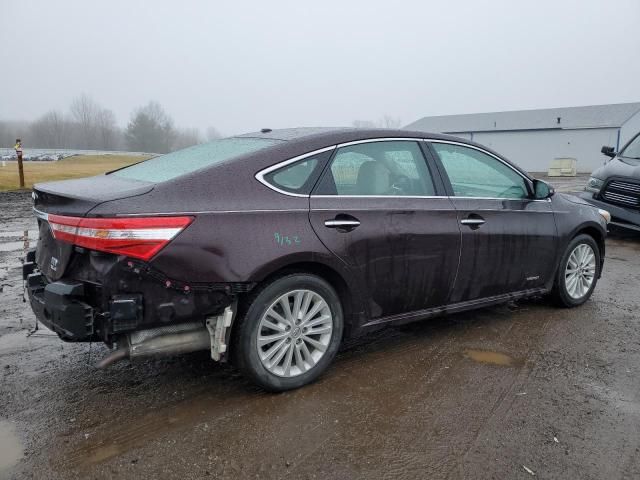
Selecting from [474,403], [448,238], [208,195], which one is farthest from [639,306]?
[208,195]

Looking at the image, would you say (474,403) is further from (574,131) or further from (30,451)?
(574,131)

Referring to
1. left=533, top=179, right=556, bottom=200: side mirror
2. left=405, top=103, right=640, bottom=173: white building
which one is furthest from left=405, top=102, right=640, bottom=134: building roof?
left=533, top=179, right=556, bottom=200: side mirror

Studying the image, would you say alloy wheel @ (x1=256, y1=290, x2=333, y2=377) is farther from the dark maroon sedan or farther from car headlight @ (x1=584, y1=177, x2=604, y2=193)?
car headlight @ (x1=584, y1=177, x2=604, y2=193)

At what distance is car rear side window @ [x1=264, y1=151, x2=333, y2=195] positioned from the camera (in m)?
3.30

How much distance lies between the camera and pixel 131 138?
73812mm

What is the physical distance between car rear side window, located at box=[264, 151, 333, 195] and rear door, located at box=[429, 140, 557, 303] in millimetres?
1134

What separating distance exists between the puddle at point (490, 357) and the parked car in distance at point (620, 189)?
6.00 meters

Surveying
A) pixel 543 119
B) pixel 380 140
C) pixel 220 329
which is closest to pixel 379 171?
pixel 380 140

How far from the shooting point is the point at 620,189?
8836 millimetres

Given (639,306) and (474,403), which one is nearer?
(474,403)

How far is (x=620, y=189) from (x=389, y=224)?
6.86m

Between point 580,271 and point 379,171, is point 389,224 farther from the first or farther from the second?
point 580,271

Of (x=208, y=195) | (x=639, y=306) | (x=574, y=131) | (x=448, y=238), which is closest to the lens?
(x=208, y=195)

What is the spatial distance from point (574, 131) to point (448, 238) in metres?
51.2
